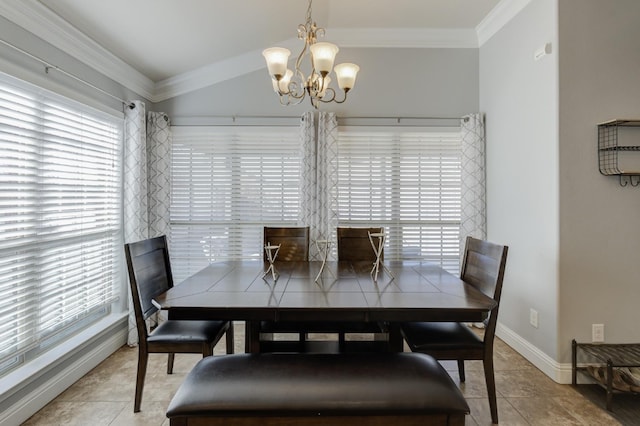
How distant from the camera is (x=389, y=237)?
3.52 meters

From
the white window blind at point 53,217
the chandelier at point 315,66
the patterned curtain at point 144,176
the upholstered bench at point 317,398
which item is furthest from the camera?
the patterned curtain at point 144,176

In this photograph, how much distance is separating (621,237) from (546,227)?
0.46 m

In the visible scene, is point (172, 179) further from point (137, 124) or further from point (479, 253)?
point (479, 253)

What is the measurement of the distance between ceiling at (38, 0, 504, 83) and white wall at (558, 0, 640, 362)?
3.03ft

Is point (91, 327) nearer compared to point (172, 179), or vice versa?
point (91, 327)

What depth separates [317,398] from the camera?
1371mm

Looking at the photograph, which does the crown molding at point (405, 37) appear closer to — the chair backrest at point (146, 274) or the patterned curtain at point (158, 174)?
the patterned curtain at point (158, 174)

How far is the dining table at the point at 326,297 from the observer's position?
160cm

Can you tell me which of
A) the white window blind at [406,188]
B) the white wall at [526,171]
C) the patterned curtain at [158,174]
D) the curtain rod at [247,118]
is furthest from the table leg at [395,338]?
the patterned curtain at [158,174]

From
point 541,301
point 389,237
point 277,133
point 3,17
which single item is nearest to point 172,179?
point 277,133

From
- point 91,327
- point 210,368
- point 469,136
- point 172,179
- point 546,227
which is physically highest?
point 469,136

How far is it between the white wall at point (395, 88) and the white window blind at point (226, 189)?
30 cm

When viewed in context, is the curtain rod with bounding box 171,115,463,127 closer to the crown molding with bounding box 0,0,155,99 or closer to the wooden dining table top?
the crown molding with bounding box 0,0,155,99

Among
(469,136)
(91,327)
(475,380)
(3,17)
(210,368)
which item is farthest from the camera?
(469,136)
